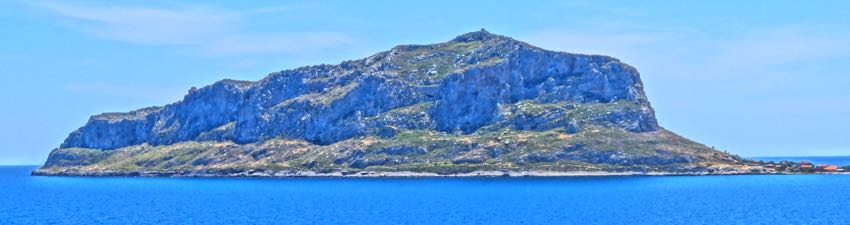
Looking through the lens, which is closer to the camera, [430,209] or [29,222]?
[29,222]

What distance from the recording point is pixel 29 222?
464 ft

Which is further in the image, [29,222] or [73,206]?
[73,206]

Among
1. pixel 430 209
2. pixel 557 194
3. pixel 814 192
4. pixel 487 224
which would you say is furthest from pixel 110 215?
pixel 814 192

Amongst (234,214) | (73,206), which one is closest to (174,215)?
(234,214)

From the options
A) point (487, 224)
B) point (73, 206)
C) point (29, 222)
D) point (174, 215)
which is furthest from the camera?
point (73, 206)

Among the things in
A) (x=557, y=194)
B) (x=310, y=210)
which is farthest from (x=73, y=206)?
(x=557, y=194)

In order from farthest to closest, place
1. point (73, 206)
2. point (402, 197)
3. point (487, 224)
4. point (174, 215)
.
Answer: point (402, 197), point (73, 206), point (174, 215), point (487, 224)

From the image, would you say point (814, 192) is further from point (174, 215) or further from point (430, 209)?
point (174, 215)

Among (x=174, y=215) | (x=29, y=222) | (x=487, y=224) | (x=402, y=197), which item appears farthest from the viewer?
(x=402, y=197)

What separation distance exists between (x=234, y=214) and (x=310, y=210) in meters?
11.9

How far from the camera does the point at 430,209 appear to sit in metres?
157

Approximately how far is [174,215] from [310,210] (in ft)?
64.6

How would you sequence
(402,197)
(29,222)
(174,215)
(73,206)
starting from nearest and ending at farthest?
(29,222) < (174,215) < (73,206) < (402,197)

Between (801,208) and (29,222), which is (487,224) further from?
(29,222)
